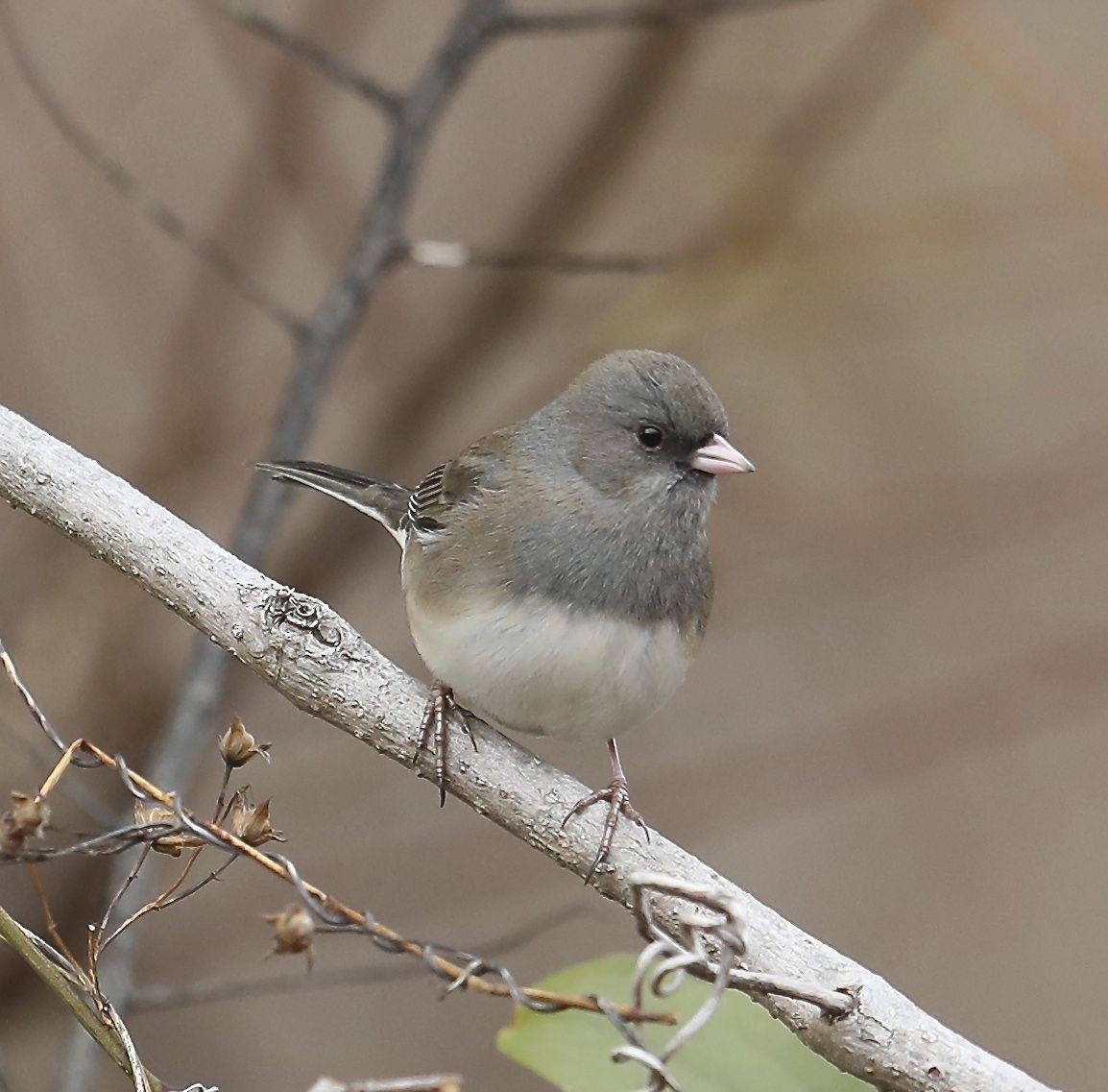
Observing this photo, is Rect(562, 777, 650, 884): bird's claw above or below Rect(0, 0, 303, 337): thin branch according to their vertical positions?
below

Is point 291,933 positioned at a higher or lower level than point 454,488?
lower

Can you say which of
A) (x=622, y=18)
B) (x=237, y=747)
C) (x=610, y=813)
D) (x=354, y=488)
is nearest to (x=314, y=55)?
(x=622, y=18)

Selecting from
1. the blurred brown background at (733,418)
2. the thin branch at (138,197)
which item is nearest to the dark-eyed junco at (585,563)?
the thin branch at (138,197)

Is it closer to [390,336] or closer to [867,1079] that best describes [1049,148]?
[390,336]

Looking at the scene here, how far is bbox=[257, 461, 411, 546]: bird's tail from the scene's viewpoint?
2.14m

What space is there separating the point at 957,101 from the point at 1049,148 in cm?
24

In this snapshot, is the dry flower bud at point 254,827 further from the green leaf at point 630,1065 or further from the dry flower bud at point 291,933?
the green leaf at point 630,1065

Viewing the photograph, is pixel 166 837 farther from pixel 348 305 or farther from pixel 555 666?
pixel 348 305

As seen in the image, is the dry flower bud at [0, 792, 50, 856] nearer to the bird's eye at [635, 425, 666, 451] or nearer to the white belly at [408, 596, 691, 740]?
the white belly at [408, 596, 691, 740]

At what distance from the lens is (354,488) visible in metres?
2.21

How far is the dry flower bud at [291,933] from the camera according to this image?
0.88m

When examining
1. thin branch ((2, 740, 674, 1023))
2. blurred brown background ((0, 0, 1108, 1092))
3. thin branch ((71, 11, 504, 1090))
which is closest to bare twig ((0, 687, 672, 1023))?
thin branch ((2, 740, 674, 1023))

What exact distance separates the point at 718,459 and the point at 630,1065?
0.77 metres

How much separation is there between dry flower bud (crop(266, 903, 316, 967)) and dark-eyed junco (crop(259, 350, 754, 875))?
0.66 meters
